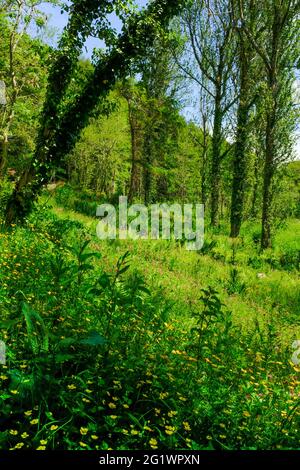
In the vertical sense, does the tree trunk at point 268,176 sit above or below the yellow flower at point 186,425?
above

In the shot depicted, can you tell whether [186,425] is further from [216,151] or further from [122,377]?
[216,151]

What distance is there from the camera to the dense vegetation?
283 cm

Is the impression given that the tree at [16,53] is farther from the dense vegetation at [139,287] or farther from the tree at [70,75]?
the tree at [70,75]

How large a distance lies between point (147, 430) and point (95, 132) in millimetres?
36933

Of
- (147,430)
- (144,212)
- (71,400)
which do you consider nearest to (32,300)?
(71,400)

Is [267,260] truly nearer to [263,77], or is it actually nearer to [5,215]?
[5,215]

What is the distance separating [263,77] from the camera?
71.9ft

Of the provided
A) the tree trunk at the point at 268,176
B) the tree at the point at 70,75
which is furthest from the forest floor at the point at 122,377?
the tree trunk at the point at 268,176

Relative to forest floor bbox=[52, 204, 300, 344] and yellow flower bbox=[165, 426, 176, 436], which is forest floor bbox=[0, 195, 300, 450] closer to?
yellow flower bbox=[165, 426, 176, 436]

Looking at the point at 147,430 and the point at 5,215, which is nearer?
the point at 147,430

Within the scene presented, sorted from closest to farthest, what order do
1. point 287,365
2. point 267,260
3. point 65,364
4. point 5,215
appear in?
point 65,364
point 287,365
point 5,215
point 267,260

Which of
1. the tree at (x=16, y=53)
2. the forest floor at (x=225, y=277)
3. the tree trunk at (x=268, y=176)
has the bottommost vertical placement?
the forest floor at (x=225, y=277)

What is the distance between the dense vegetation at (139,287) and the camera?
2.83m

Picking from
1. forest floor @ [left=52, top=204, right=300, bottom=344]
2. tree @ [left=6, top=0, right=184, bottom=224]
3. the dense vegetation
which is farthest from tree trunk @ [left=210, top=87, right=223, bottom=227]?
tree @ [left=6, top=0, right=184, bottom=224]
